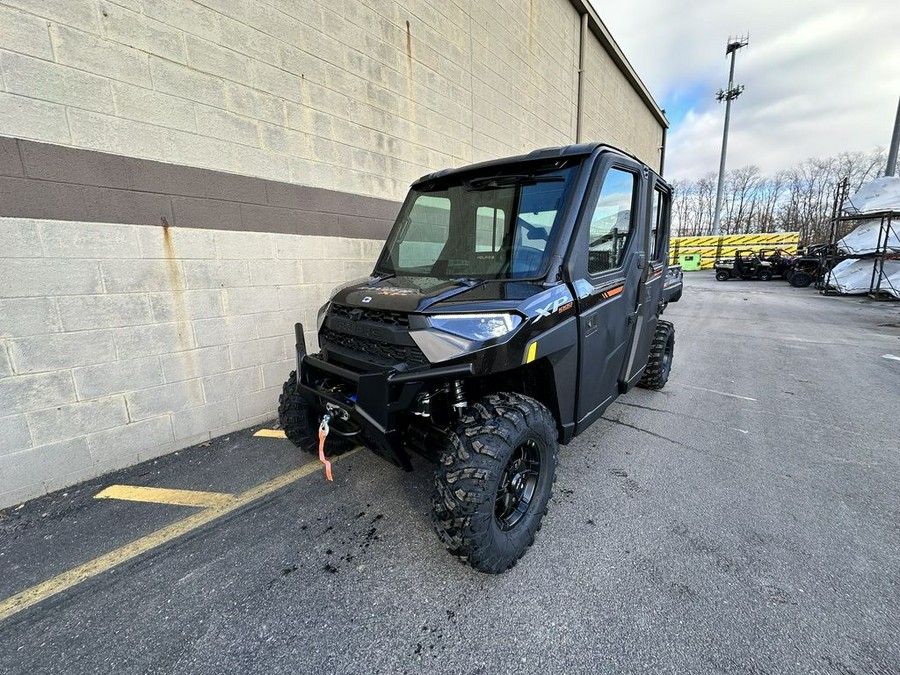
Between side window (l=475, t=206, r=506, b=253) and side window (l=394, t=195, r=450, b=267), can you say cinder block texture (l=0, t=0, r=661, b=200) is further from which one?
side window (l=475, t=206, r=506, b=253)

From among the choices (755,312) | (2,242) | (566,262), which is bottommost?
(755,312)

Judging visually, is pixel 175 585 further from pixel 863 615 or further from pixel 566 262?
pixel 863 615

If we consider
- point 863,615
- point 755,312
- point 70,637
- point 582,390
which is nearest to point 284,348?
point 70,637

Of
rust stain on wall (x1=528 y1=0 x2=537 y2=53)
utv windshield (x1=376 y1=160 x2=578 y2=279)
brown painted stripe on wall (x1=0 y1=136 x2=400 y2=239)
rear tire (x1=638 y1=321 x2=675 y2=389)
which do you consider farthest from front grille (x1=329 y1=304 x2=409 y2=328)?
rust stain on wall (x1=528 y1=0 x2=537 y2=53)

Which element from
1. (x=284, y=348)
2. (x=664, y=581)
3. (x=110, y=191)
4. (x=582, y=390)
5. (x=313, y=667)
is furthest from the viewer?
(x=284, y=348)

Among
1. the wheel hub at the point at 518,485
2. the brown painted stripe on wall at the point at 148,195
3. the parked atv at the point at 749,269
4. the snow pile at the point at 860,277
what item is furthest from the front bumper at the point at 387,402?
the parked atv at the point at 749,269

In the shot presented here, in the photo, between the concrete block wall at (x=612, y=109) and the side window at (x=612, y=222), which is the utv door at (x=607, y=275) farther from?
the concrete block wall at (x=612, y=109)

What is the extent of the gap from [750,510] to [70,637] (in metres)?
3.77

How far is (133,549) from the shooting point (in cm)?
238

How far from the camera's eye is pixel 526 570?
2.15 m

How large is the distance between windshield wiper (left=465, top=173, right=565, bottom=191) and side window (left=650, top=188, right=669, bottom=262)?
171 centimetres

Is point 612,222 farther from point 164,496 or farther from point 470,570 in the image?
point 164,496

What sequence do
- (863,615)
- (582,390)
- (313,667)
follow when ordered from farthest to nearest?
(582,390) < (863,615) < (313,667)

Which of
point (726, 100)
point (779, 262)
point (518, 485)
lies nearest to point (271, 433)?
point (518, 485)
